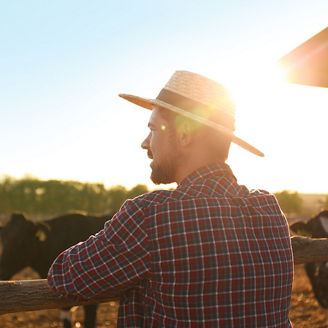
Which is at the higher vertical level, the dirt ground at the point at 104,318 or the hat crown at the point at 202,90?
the hat crown at the point at 202,90

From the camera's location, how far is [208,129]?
69.0 inches

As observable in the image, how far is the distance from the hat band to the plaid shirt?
0.25 meters

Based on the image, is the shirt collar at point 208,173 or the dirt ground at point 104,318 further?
the dirt ground at point 104,318

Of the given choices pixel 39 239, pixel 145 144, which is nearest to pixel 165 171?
pixel 145 144

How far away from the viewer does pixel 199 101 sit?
1.79 m

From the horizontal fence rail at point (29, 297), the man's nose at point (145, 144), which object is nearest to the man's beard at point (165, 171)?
the man's nose at point (145, 144)

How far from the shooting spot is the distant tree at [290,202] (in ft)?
233

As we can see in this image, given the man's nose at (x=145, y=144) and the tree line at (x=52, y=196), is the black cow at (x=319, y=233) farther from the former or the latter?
the tree line at (x=52, y=196)

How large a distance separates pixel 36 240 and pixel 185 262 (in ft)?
20.8

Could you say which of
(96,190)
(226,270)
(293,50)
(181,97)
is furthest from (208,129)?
(96,190)

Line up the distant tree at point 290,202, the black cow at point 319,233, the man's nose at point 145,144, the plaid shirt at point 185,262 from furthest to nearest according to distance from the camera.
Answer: the distant tree at point 290,202 → the black cow at point 319,233 → the man's nose at point 145,144 → the plaid shirt at point 185,262

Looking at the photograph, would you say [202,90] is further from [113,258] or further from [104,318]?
[104,318]

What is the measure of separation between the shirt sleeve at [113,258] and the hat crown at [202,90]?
0.53 meters

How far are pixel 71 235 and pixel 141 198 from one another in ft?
20.2
